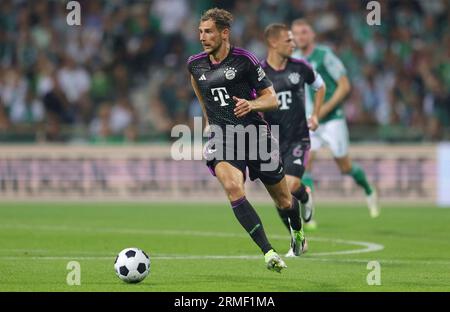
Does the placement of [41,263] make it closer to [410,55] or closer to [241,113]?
[241,113]

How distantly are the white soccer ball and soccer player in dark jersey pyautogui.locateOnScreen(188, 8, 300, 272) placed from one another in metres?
1.10

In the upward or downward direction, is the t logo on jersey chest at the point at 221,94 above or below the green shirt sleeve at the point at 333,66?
below

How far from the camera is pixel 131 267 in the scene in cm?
913

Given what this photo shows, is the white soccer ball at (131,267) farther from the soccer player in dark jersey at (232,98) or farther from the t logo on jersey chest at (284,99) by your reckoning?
the t logo on jersey chest at (284,99)

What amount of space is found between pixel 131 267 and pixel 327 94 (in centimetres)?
727

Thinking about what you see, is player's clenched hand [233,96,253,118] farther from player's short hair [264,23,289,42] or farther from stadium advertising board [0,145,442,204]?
stadium advertising board [0,145,442,204]

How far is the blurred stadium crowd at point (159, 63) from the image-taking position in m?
21.7

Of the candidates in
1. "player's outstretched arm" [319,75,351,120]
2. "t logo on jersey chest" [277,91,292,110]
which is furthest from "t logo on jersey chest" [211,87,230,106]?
"player's outstretched arm" [319,75,351,120]

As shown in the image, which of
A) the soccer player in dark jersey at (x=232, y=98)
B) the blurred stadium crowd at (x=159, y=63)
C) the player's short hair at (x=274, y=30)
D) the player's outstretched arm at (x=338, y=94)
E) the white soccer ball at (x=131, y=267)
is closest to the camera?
the white soccer ball at (x=131, y=267)

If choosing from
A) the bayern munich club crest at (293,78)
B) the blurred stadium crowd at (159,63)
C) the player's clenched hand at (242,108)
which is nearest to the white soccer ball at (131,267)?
the player's clenched hand at (242,108)

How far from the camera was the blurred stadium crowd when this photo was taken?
21734 mm

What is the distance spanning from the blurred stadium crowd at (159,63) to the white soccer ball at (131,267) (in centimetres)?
1220

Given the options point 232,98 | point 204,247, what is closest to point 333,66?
point 204,247
